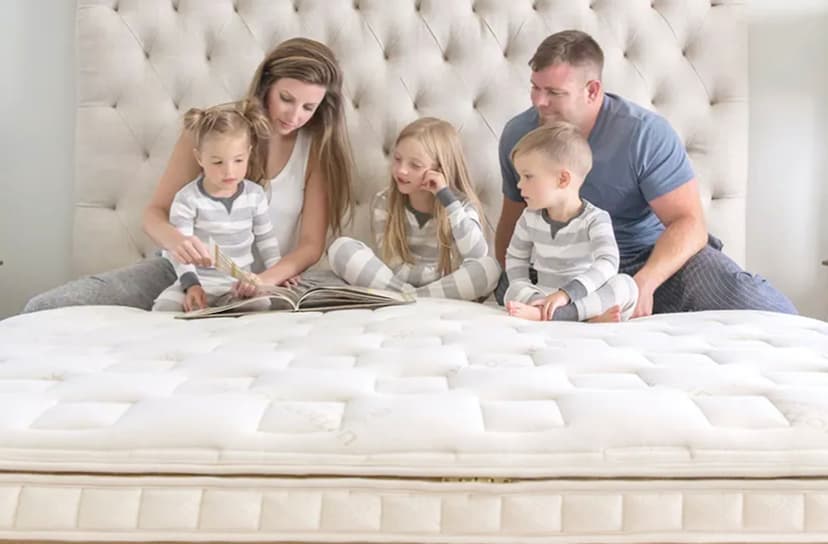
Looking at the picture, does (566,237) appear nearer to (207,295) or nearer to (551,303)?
(551,303)

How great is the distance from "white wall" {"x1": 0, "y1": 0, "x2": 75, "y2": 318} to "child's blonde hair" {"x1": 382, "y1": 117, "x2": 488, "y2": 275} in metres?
1.10

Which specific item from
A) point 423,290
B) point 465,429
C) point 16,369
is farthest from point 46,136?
point 465,429

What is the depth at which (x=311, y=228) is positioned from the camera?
248cm

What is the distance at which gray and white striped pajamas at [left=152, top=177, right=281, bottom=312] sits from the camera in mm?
2225

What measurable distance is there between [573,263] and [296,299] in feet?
2.10

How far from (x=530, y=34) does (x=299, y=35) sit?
65 cm

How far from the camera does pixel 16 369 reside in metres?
1.43

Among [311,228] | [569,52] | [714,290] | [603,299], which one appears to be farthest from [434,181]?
[714,290]

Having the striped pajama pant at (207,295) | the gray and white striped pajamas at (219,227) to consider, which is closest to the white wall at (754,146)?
the gray and white striped pajamas at (219,227)

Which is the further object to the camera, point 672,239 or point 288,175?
point 288,175

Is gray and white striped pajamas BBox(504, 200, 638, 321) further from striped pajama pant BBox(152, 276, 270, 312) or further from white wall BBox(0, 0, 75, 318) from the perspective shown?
white wall BBox(0, 0, 75, 318)

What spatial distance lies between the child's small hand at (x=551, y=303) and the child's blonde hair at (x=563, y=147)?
11.9 inches

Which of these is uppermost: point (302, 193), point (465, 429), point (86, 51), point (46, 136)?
point (86, 51)

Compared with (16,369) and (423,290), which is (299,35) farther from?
(16,369)
